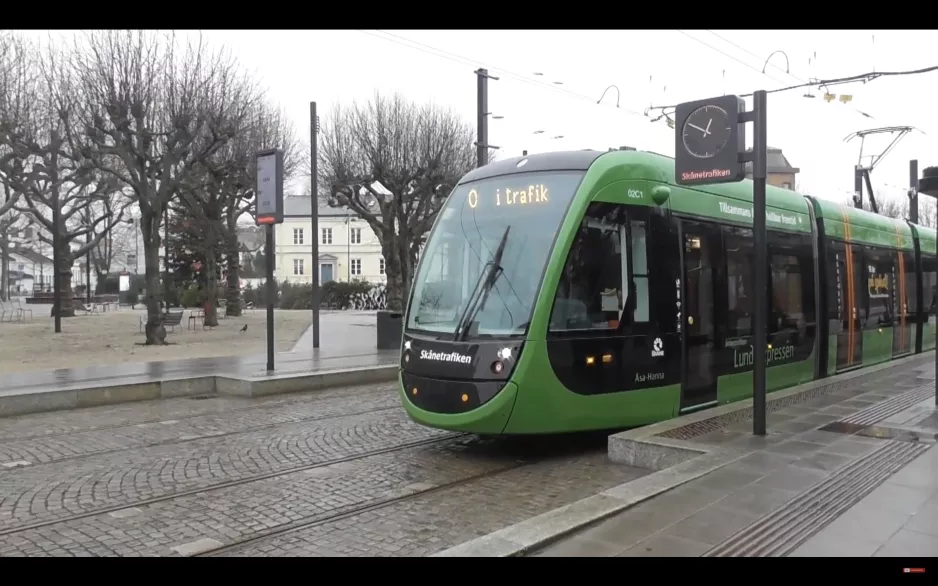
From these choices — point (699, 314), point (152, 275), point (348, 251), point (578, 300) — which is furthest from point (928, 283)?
point (348, 251)

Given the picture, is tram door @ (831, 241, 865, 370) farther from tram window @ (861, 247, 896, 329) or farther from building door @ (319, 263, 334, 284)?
building door @ (319, 263, 334, 284)

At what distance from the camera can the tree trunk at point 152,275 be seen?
1939 centimetres

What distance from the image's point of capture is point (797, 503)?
16.6ft

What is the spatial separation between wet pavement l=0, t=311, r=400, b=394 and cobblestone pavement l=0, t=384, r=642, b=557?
2055mm

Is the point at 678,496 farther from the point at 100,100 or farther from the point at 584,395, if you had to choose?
the point at 100,100

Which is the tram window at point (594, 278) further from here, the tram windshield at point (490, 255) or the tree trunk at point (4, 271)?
the tree trunk at point (4, 271)

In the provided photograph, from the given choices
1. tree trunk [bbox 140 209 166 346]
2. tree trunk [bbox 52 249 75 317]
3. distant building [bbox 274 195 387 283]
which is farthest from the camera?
distant building [bbox 274 195 387 283]

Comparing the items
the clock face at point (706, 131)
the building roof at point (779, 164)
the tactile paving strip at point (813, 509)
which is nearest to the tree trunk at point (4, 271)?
the clock face at point (706, 131)

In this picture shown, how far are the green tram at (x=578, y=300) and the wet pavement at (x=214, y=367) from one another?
6.67m

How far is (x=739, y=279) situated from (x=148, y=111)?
16.2 m

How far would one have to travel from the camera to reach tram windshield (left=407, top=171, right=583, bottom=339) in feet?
23.5

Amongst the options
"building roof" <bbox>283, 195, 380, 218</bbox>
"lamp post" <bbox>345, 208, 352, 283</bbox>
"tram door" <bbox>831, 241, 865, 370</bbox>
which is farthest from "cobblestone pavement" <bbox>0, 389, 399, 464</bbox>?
"building roof" <bbox>283, 195, 380, 218</bbox>
